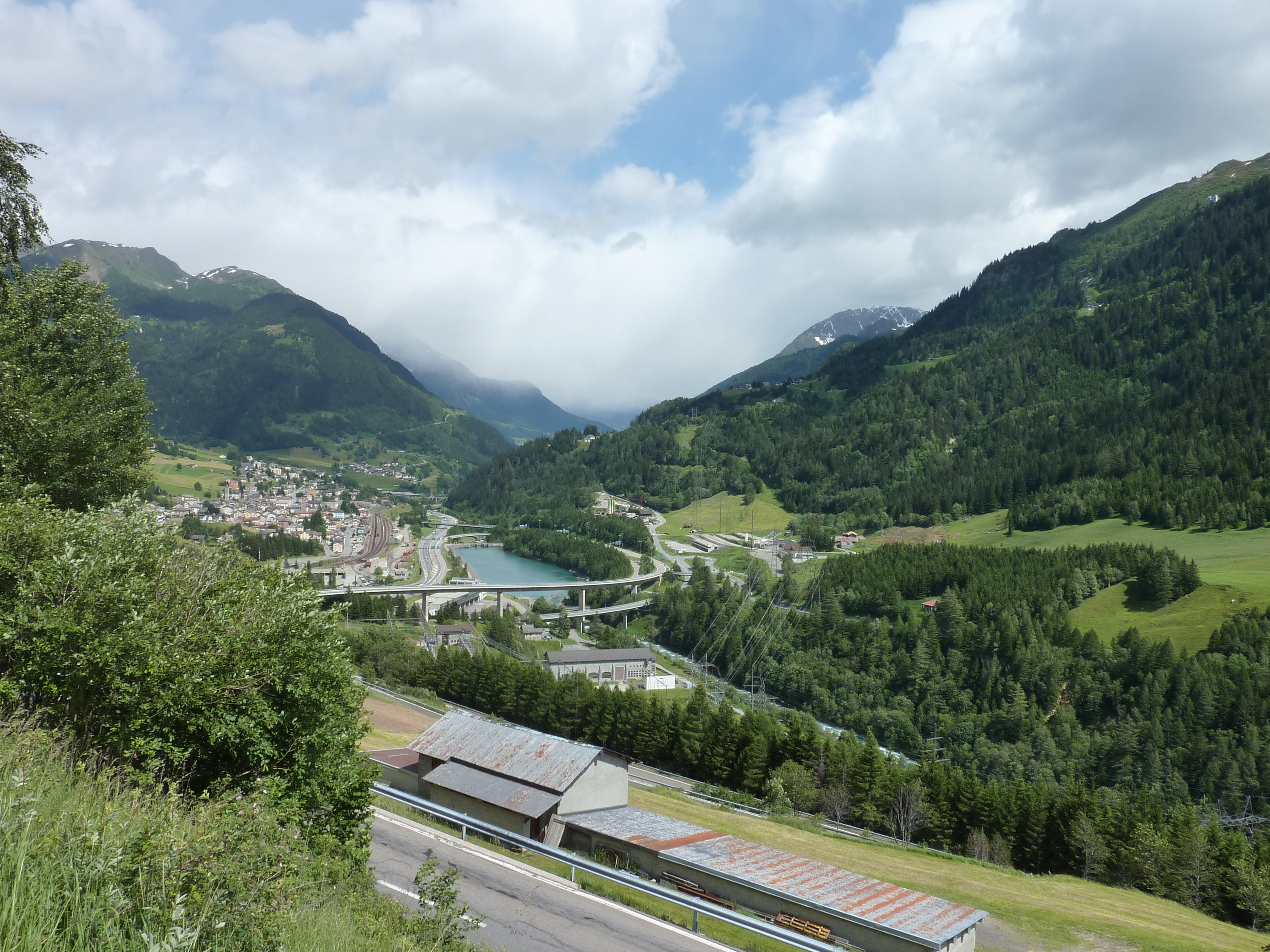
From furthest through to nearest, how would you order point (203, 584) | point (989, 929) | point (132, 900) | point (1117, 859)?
point (1117, 859)
point (989, 929)
point (203, 584)
point (132, 900)

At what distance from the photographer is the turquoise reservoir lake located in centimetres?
13600

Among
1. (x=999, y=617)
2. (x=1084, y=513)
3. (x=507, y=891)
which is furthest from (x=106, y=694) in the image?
(x=1084, y=513)

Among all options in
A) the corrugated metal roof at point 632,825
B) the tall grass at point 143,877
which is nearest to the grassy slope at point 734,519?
the corrugated metal roof at point 632,825

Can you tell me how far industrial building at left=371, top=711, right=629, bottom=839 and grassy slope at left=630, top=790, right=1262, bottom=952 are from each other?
286 inches

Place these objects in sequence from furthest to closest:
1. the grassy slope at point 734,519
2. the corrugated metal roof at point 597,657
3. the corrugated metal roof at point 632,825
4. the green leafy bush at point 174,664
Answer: the grassy slope at point 734,519 < the corrugated metal roof at point 597,657 < the corrugated metal roof at point 632,825 < the green leafy bush at point 174,664

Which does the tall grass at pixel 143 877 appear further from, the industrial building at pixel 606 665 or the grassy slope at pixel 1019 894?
the industrial building at pixel 606 665

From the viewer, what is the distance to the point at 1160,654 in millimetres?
72125

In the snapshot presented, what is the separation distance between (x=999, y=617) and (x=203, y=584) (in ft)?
287

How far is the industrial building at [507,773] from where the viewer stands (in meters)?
25.6

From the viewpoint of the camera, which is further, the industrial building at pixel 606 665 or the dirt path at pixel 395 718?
the industrial building at pixel 606 665

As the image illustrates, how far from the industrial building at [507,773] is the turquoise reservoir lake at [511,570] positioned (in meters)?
97.8

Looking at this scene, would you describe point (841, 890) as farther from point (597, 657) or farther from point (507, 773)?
point (597, 657)

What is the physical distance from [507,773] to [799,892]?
1176 cm

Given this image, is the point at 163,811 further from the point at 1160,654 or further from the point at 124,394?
the point at 1160,654
